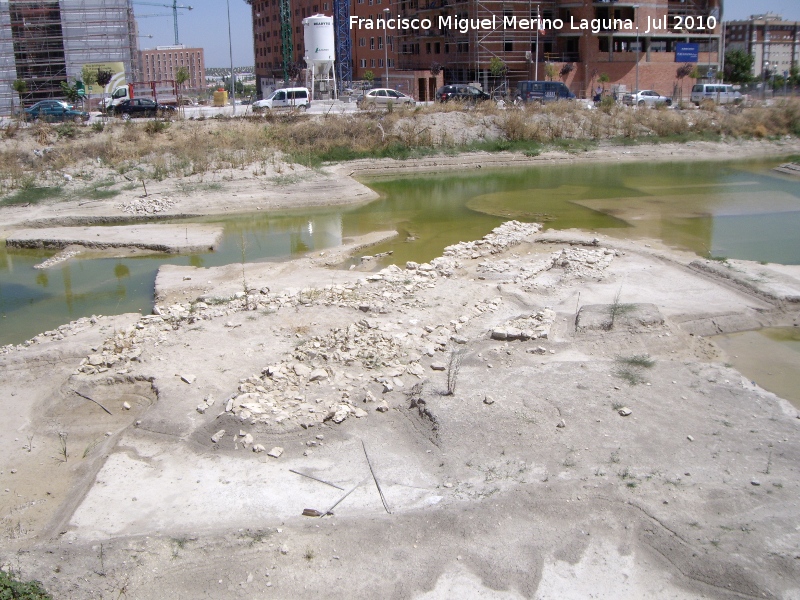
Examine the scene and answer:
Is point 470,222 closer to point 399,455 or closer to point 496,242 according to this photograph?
point 496,242

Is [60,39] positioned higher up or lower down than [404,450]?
higher up

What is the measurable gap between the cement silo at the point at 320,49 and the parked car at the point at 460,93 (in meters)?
9.44

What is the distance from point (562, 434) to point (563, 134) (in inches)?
1385

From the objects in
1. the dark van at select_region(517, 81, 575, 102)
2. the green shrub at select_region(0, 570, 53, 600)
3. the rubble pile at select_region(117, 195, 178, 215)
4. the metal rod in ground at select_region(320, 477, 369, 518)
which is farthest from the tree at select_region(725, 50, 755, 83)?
the green shrub at select_region(0, 570, 53, 600)

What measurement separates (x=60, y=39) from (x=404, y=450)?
62907 mm

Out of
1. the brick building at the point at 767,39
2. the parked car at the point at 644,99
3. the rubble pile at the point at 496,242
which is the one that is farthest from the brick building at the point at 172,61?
the rubble pile at the point at 496,242

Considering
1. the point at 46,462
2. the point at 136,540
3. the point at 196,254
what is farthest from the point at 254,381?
the point at 196,254

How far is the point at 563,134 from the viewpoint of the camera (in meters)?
41.8

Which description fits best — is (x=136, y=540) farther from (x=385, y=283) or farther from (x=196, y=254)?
(x=196, y=254)

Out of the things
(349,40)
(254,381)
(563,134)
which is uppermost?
(349,40)

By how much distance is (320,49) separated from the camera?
57.1 m

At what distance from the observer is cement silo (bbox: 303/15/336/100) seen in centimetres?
5634

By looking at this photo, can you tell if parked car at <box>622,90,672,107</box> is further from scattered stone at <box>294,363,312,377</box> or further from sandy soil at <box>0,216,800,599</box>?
scattered stone at <box>294,363,312,377</box>

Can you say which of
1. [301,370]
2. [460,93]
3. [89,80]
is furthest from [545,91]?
[301,370]
